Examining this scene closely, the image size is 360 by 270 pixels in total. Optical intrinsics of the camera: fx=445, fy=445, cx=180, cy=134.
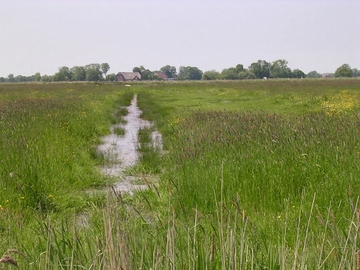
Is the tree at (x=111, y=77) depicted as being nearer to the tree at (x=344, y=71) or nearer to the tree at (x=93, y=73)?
the tree at (x=93, y=73)

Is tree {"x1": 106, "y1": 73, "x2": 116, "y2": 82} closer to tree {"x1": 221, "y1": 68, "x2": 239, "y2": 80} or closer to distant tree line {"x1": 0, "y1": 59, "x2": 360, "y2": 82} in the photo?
distant tree line {"x1": 0, "y1": 59, "x2": 360, "y2": 82}

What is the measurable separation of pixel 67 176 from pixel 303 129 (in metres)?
3.88

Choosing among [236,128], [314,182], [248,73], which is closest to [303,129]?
[236,128]

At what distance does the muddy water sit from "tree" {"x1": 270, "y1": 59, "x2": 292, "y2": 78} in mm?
112764

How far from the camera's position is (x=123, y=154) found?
33.0 feet

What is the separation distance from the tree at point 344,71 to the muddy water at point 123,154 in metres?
116

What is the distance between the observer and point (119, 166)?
8.54 meters

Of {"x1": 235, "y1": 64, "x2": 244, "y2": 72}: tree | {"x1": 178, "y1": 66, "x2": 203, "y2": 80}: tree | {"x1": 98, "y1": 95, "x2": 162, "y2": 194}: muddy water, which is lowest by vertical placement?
{"x1": 178, "y1": 66, "x2": 203, "y2": 80}: tree

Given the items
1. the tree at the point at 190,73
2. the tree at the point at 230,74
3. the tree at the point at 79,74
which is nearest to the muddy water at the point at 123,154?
the tree at the point at 230,74

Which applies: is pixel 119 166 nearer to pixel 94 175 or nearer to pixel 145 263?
pixel 94 175

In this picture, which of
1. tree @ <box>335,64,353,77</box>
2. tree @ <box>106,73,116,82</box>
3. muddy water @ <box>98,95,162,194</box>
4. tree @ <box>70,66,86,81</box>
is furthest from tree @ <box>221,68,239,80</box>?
muddy water @ <box>98,95,162,194</box>

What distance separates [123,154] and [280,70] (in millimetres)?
119839

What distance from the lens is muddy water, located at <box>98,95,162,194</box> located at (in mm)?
7168

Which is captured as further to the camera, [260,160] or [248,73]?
[248,73]
